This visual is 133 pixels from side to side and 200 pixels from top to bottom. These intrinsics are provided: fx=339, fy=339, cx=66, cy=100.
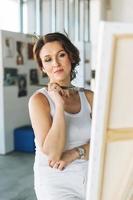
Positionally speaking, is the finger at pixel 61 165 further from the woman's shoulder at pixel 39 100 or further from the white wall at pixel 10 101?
the white wall at pixel 10 101

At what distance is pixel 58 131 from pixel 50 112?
0.11 metres

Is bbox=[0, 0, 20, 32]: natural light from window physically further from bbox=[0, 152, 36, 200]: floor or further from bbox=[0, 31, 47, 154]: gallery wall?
bbox=[0, 152, 36, 200]: floor

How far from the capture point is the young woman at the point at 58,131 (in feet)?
3.88

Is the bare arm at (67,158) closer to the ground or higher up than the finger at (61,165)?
higher up

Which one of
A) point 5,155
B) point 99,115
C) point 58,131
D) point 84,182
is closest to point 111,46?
point 99,115

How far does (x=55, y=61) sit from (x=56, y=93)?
0.12 m

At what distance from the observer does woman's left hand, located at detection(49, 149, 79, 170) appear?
1199 mm

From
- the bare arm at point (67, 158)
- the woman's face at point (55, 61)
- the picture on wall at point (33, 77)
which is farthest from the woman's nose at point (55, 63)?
the picture on wall at point (33, 77)

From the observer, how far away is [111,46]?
0.64 m

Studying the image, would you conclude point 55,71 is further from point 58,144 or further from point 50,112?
point 58,144

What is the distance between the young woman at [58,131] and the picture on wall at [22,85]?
4.70 meters

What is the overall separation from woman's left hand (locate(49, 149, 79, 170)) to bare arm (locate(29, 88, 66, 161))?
26mm

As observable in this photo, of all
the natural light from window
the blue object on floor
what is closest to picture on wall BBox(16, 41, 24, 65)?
the natural light from window

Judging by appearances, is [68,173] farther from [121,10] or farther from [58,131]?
[121,10]
